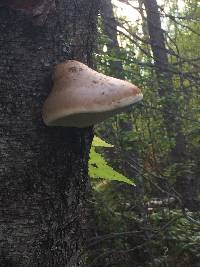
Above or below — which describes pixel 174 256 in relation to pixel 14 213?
below

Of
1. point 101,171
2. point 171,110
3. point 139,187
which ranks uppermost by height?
point 171,110

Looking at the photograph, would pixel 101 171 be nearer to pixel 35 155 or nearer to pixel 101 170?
pixel 101 170

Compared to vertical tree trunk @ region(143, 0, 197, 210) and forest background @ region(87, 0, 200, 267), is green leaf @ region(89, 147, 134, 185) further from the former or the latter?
vertical tree trunk @ region(143, 0, 197, 210)

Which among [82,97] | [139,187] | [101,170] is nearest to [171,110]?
[139,187]

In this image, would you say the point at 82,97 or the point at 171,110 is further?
the point at 171,110

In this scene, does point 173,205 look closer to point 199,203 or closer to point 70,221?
point 199,203

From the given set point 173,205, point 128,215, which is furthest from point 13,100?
point 173,205
